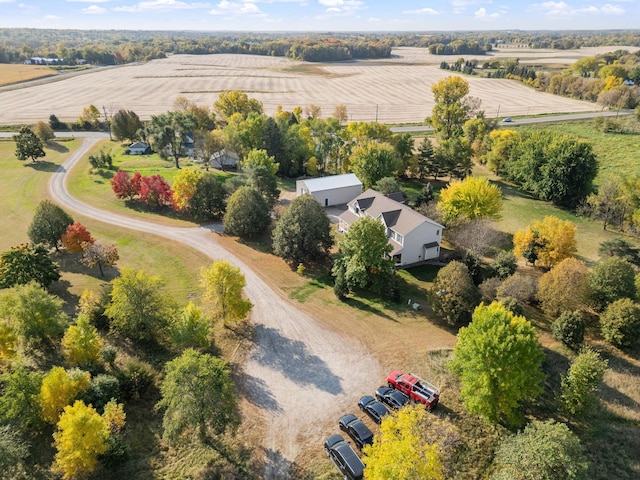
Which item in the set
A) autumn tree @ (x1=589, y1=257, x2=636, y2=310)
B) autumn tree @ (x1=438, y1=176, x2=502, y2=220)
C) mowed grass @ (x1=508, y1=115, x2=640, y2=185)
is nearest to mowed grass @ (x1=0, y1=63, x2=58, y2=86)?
autumn tree @ (x1=438, y1=176, x2=502, y2=220)

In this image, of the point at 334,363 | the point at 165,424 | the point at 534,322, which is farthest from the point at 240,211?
the point at 534,322

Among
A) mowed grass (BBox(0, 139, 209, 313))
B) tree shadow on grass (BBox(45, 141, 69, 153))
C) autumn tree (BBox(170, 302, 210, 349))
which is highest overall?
tree shadow on grass (BBox(45, 141, 69, 153))

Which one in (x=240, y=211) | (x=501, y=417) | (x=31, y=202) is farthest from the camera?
(x=31, y=202)

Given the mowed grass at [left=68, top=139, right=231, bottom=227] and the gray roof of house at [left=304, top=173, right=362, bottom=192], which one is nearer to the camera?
the mowed grass at [left=68, top=139, right=231, bottom=227]

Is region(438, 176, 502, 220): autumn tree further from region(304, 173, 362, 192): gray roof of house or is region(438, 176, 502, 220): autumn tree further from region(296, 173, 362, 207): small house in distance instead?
region(304, 173, 362, 192): gray roof of house

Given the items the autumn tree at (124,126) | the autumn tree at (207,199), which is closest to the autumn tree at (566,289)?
the autumn tree at (207,199)

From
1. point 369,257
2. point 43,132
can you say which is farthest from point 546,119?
point 43,132

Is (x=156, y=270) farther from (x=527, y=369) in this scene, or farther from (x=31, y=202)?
(x=527, y=369)
